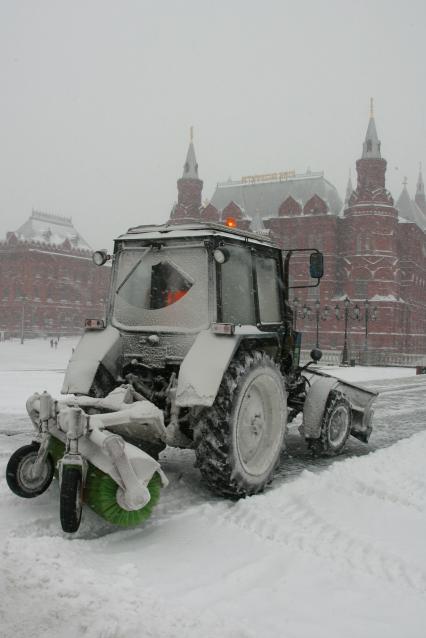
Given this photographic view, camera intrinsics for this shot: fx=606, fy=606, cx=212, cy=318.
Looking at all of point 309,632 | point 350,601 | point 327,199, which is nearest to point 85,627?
point 309,632

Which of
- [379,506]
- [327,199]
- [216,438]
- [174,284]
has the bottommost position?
[379,506]

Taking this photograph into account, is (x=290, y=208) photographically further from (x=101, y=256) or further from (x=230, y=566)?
(x=230, y=566)

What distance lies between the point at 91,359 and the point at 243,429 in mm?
1536

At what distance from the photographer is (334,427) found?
288 inches

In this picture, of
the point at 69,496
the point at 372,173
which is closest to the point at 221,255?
the point at 69,496

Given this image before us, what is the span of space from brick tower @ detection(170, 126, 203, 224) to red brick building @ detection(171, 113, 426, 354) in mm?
109

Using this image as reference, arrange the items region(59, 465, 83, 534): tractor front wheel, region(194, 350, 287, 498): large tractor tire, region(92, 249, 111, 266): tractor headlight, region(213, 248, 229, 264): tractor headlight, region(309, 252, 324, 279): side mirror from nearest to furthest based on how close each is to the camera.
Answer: region(59, 465, 83, 534): tractor front wheel < region(194, 350, 287, 498): large tractor tire < region(213, 248, 229, 264): tractor headlight < region(92, 249, 111, 266): tractor headlight < region(309, 252, 324, 279): side mirror

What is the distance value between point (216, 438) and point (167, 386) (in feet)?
2.87

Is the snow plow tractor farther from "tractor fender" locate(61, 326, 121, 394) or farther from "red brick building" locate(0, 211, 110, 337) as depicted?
"red brick building" locate(0, 211, 110, 337)

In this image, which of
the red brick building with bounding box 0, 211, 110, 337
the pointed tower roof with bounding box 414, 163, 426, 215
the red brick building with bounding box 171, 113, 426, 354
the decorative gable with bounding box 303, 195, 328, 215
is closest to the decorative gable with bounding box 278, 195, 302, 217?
the red brick building with bounding box 171, 113, 426, 354

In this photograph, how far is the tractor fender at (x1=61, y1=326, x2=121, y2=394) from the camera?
5473 mm

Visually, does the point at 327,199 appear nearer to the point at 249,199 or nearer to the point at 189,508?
the point at 249,199

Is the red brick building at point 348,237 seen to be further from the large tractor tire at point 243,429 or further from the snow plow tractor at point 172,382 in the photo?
the large tractor tire at point 243,429

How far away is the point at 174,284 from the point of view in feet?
18.9
